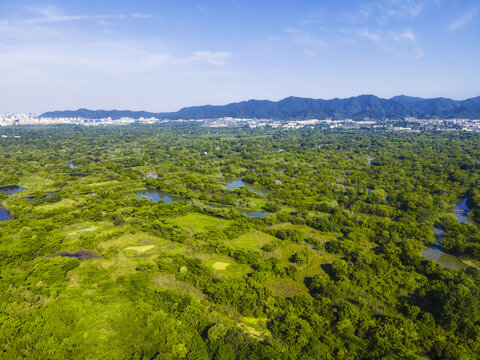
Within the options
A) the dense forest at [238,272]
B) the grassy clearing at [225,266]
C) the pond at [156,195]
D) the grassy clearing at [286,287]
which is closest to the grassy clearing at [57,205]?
the dense forest at [238,272]

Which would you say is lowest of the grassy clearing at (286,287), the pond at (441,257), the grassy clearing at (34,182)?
the pond at (441,257)

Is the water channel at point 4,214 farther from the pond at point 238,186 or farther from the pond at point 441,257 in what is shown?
the pond at point 441,257

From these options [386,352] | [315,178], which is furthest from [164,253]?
[315,178]

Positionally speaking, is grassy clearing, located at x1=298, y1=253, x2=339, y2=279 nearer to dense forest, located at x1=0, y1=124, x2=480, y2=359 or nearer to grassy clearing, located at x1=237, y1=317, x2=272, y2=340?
dense forest, located at x1=0, y1=124, x2=480, y2=359

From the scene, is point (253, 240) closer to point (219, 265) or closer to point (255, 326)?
point (219, 265)

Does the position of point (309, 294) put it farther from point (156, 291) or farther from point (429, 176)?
point (429, 176)

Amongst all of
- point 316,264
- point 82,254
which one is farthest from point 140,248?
point 316,264
